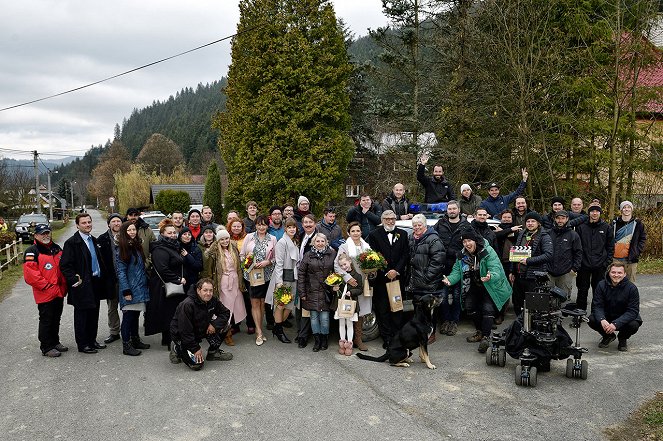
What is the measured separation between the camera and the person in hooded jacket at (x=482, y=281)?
7.06m

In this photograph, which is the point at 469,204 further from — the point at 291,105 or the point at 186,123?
the point at 186,123

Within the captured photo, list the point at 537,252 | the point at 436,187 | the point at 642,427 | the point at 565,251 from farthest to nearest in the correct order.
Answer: the point at 436,187, the point at 565,251, the point at 537,252, the point at 642,427

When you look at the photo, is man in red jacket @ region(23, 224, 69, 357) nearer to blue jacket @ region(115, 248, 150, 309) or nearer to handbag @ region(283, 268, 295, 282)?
blue jacket @ region(115, 248, 150, 309)

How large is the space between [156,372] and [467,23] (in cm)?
1572

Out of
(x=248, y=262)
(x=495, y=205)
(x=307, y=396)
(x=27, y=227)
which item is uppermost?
(x=495, y=205)

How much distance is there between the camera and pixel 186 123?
365 feet

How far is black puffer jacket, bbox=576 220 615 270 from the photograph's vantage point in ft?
28.2

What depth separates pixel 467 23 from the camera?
56.0 ft

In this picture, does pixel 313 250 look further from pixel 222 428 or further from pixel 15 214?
pixel 15 214

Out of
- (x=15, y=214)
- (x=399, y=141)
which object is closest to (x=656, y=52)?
(x=399, y=141)

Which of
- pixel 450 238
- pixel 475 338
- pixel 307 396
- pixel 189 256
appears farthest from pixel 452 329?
pixel 189 256

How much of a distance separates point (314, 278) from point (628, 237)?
6021 millimetres

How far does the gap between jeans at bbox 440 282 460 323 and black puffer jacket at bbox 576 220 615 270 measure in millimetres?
2701

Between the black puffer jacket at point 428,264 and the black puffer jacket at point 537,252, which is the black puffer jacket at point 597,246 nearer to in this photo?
the black puffer jacket at point 537,252
